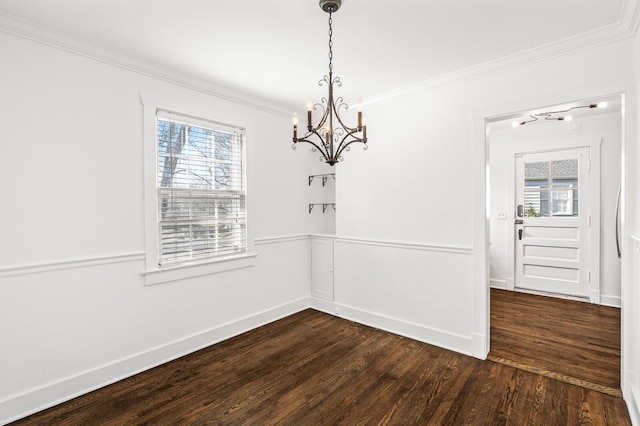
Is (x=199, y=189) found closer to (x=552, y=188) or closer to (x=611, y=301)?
(x=552, y=188)

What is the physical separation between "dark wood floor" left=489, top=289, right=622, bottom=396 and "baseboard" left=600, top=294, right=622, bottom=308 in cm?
15

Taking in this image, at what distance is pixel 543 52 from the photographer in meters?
2.50

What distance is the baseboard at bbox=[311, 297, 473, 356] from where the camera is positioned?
9.89 feet

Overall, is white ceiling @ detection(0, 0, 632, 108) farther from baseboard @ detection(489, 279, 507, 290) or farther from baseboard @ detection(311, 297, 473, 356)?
baseboard @ detection(489, 279, 507, 290)

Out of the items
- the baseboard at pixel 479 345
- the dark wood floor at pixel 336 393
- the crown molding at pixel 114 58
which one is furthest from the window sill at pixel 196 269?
the baseboard at pixel 479 345

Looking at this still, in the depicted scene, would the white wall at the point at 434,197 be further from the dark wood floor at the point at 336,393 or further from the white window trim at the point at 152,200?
the white window trim at the point at 152,200

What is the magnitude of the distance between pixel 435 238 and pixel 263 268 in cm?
189

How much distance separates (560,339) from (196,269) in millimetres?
3585

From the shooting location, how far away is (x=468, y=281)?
296 cm

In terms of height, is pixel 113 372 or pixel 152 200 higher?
pixel 152 200

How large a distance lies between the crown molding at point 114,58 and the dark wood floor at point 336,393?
247 centimetres

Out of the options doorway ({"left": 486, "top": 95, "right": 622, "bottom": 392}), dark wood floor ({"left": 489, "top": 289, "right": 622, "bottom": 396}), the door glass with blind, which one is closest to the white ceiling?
the door glass with blind

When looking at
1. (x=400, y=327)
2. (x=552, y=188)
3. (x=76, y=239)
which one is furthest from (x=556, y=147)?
(x=76, y=239)

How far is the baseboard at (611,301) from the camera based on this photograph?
4152mm
